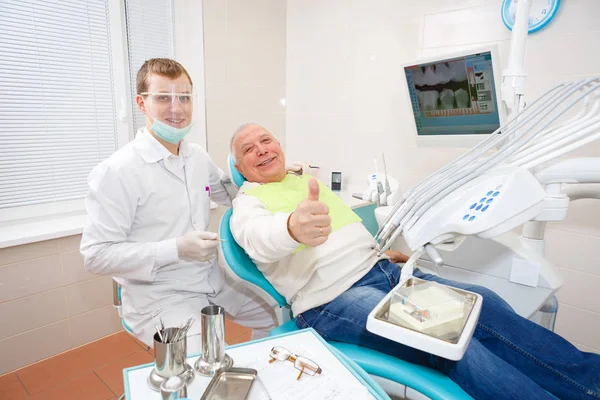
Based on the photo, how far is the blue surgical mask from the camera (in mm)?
1532

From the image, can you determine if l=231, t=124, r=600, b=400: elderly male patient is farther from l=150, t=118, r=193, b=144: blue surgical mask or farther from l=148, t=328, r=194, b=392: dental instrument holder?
l=148, t=328, r=194, b=392: dental instrument holder

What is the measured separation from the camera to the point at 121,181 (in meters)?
1.42

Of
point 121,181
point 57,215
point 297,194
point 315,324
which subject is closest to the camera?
point 315,324

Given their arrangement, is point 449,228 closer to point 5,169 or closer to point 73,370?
point 73,370

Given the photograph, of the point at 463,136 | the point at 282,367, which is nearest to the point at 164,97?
the point at 282,367

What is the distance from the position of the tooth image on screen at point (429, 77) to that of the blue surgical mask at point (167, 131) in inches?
49.4

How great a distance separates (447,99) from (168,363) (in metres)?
1.76

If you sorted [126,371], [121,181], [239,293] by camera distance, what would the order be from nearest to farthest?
1. [126,371]
2. [121,181]
3. [239,293]

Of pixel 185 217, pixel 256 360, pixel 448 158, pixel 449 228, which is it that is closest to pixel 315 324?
pixel 256 360

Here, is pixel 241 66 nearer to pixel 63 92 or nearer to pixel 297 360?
pixel 63 92

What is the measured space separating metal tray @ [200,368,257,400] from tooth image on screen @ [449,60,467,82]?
1.63 metres

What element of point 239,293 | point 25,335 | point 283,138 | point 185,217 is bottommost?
point 25,335

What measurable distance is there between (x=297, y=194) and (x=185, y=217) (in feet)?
1.63

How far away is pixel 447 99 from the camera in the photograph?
75.9 inches
